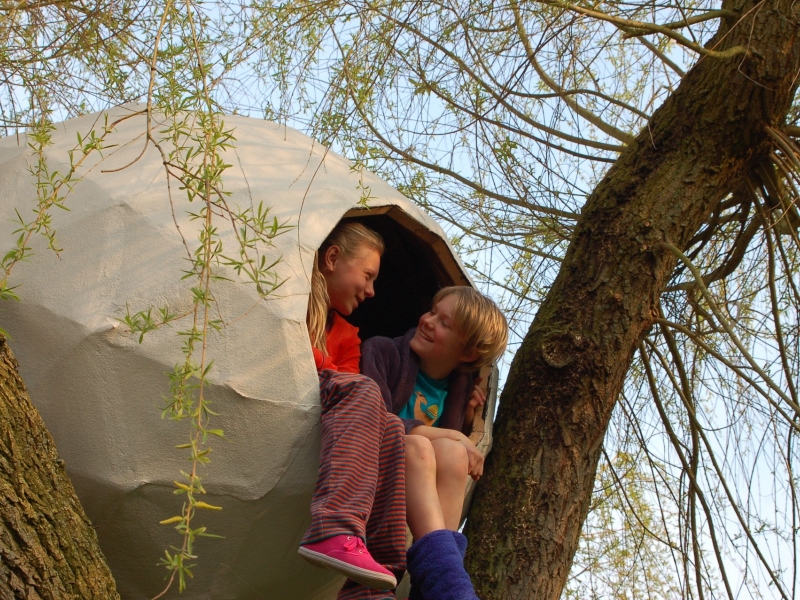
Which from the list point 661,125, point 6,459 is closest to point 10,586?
point 6,459

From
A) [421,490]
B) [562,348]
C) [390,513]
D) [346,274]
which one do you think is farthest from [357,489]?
[346,274]

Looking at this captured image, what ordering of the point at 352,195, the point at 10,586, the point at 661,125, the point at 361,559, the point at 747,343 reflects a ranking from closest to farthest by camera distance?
the point at 10,586 < the point at 361,559 < the point at 352,195 < the point at 661,125 < the point at 747,343

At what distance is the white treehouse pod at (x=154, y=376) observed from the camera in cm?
261

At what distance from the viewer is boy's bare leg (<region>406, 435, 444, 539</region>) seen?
2.84m

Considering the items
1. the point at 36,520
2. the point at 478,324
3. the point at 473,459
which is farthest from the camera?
the point at 478,324

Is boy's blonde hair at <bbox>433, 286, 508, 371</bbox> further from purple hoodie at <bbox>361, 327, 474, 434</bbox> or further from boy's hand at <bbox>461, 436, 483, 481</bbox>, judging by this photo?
boy's hand at <bbox>461, 436, 483, 481</bbox>

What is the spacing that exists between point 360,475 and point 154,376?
62 cm

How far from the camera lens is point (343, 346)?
3598mm

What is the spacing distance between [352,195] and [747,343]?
207 cm

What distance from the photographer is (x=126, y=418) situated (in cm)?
260

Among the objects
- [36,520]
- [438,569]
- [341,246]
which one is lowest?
[36,520]

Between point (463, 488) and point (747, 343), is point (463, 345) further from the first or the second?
point (747, 343)

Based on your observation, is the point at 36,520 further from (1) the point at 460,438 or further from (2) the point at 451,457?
(1) the point at 460,438

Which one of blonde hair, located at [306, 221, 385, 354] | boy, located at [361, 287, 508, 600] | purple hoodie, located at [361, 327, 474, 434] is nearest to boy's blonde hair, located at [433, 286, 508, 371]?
boy, located at [361, 287, 508, 600]
